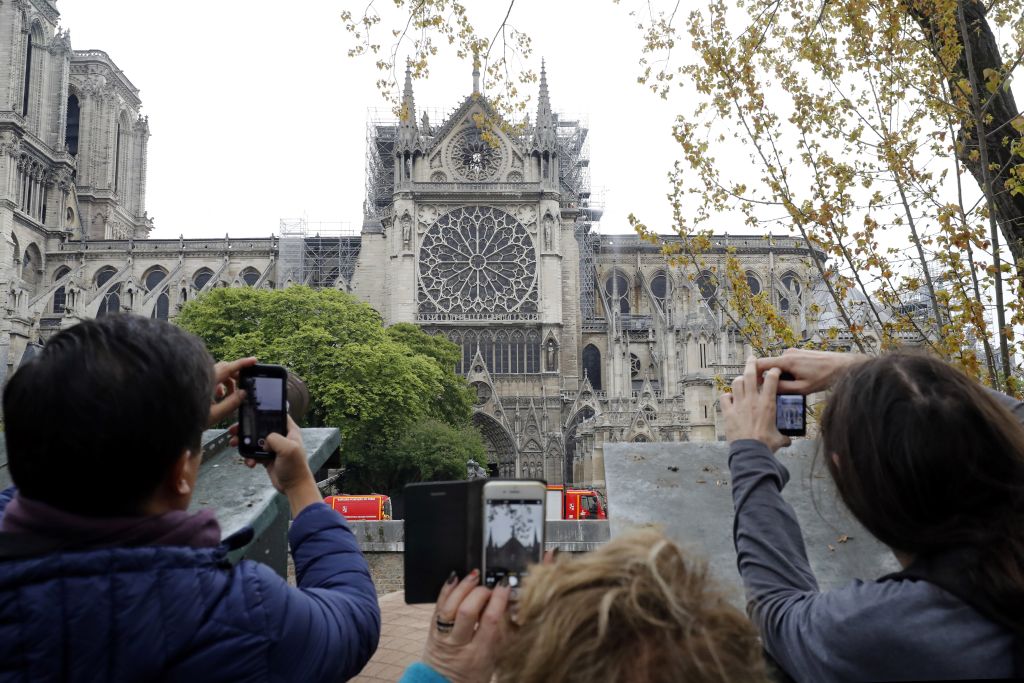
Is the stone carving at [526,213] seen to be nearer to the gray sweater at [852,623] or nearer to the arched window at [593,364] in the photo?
the arched window at [593,364]

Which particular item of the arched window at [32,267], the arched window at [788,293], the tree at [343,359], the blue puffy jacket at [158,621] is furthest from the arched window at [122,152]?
the blue puffy jacket at [158,621]

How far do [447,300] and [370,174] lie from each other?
1383cm

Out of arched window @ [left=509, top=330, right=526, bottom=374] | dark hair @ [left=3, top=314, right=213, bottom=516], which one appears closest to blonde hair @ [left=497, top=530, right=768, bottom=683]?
dark hair @ [left=3, top=314, right=213, bottom=516]

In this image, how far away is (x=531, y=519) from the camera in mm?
1880

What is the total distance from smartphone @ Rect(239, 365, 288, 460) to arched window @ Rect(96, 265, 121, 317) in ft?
154

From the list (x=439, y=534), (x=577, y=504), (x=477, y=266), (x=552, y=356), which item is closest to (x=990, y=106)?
(x=439, y=534)

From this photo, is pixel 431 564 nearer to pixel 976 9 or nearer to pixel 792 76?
pixel 976 9

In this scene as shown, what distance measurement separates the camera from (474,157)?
140 ft

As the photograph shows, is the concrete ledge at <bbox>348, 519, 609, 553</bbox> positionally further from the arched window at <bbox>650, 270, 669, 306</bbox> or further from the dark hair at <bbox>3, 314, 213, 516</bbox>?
the arched window at <bbox>650, 270, 669, 306</bbox>

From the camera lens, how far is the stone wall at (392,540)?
1079 centimetres

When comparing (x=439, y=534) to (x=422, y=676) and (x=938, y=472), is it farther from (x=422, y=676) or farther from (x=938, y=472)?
(x=938, y=472)

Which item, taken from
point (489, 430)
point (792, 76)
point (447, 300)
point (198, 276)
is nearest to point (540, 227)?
point (447, 300)

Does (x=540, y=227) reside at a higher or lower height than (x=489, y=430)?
higher

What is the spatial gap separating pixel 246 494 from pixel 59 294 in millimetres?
54495
